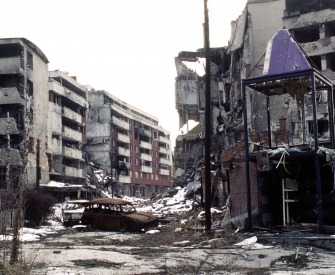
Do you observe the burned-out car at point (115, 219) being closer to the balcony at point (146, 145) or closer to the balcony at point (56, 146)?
the balcony at point (56, 146)

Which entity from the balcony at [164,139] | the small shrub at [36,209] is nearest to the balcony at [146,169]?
the balcony at [164,139]

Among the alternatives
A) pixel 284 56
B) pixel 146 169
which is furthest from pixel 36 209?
pixel 146 169

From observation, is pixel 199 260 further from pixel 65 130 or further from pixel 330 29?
pixel 65 130

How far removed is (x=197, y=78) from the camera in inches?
1843

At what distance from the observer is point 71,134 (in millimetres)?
55969

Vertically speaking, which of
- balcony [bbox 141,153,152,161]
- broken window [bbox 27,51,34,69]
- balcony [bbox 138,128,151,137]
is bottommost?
balcony [bbox 141,153,152,161]

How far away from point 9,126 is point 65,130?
1503 centimetres

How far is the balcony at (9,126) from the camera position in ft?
129

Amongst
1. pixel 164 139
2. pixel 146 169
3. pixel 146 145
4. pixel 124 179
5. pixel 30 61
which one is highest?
pixel 30 61

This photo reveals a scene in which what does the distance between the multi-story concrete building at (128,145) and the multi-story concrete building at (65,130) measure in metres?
6.42

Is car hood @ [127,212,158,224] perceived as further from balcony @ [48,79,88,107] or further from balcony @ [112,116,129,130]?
balcony @ [112,116,129,130]

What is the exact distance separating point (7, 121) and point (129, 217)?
21.2m

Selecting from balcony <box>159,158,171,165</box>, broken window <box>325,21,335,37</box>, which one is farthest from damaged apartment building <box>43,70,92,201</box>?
balcony <box>159,158,171,165</box>

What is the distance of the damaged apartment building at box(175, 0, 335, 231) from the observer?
53.8ft
